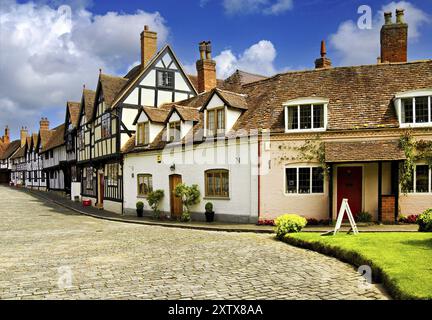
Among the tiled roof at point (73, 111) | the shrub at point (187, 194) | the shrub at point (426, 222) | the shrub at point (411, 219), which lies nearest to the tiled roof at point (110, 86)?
the shrub at point (187, 194)

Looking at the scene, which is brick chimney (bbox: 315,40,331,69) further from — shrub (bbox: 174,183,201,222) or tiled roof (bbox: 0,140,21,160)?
tiled roof (bbox: 0,140,21,160)

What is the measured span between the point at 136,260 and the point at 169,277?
2352 millimetres

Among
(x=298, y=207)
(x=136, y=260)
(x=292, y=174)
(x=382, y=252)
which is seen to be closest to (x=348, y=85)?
(x=292, y=174)

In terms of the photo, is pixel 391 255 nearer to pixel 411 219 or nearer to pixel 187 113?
pixel 411 219

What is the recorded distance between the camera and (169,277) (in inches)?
352

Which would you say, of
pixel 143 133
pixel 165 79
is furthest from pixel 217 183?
pixel 165 79

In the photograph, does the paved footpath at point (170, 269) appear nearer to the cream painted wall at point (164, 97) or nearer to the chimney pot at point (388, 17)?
the chimney pot at point (388, 17)

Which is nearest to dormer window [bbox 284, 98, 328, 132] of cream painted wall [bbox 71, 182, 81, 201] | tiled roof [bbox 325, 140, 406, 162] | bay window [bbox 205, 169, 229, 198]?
tiled roof [bbox 325, 140, 406, 162]

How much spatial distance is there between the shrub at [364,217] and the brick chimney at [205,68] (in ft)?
47.0

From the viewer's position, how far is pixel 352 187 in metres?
18.2

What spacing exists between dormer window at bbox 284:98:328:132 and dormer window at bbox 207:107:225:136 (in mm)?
3659

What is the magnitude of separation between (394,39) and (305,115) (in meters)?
6.82

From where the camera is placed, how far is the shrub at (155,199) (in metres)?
23.4

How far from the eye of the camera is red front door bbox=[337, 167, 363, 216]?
18188 millimetres
